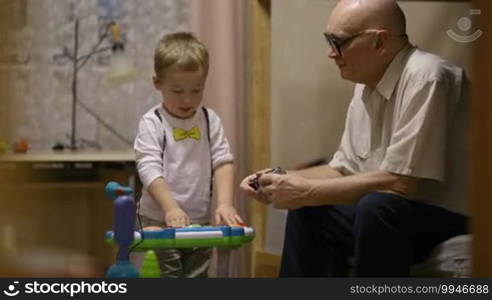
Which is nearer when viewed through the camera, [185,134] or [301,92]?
[185,134]

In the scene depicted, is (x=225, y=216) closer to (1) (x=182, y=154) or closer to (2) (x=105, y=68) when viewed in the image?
(1) (x=182, y=154)

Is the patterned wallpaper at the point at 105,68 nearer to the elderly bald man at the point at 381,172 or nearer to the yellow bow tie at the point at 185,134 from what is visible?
the yellow bow tie at the point at 185,134

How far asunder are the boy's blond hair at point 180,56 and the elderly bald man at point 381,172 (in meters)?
0.26

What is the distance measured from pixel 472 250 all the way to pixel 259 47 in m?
1.15

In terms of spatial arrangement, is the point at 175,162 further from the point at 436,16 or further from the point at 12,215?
the point at 12,215

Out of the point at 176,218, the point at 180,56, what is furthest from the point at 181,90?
the point at 176,218

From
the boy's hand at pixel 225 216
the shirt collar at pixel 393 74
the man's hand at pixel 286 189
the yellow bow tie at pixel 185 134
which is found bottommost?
the boy's hand at pixel 225 216

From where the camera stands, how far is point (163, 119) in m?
1.35

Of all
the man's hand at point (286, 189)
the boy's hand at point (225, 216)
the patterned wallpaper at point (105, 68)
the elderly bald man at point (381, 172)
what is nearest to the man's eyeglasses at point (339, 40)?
the elderly bald man at point (381, 172)

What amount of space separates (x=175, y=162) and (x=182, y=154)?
21mm

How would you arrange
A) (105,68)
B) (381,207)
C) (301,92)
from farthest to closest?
1. (105,68)
2. (301,92)
3. (381,207)

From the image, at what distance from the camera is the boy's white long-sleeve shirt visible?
1330 millimetres

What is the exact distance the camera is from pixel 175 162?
4.40ft

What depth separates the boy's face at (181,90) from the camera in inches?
51.9
